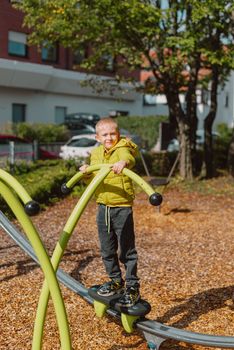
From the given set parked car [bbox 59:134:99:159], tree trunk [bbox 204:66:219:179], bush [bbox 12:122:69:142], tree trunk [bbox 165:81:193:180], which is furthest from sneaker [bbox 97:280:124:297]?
bush [bbox 12:122:69:142]

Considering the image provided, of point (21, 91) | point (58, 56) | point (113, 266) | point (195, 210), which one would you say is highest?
point (58, 56)

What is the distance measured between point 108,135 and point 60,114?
27499 mm

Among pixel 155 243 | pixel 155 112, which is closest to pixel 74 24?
pixel 155 243

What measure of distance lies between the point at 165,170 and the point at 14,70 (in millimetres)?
12632

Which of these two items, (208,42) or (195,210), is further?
(208,42)

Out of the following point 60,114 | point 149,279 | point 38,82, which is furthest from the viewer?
point 60,114

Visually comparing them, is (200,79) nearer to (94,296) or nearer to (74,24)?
(74,24)

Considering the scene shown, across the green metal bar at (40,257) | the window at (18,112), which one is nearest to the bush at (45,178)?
the green metal bar at (40,257)

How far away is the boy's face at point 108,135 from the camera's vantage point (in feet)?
13.8

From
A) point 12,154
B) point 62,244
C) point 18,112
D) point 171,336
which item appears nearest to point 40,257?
point 62,244

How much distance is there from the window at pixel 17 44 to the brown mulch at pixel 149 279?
18.0 metres

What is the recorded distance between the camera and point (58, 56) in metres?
30.0

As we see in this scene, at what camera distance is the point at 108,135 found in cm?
423

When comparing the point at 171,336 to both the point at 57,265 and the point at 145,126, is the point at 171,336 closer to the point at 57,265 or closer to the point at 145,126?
the point at 57,265
